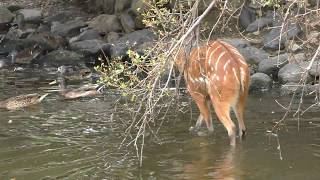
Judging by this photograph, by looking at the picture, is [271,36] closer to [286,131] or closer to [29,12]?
[286,131]

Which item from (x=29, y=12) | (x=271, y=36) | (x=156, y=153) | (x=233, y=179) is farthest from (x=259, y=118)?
(x=29, y=12)

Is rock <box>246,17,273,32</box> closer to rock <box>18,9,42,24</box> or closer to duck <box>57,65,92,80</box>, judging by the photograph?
duck <box>57,65,92,80</box>

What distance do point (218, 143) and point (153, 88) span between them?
2.74 metres

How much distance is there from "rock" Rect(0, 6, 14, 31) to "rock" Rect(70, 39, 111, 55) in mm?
5217

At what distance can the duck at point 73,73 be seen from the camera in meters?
17.2

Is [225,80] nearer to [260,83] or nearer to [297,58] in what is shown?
[297,58]

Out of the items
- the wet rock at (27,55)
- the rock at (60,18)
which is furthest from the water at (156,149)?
the rock at (60,18)

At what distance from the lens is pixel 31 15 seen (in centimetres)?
2645

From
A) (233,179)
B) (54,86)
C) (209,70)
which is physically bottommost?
(54,86)

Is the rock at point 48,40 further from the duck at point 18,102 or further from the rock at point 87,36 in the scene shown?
the duck at point 18,102

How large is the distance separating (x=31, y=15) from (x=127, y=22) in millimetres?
6023

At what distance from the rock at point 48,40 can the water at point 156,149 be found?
980cm

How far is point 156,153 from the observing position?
864cm

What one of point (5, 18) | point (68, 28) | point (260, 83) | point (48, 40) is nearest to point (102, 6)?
point (68, 28)
